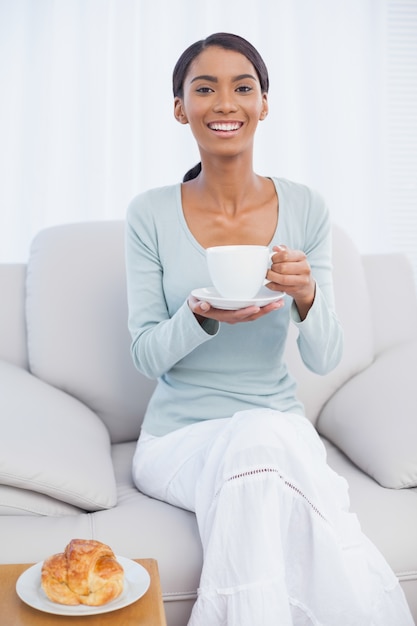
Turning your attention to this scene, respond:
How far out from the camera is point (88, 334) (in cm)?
196

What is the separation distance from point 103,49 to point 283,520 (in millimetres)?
2044

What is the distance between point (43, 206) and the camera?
9.30 ft

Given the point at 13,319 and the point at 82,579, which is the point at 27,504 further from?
the point at 13,319

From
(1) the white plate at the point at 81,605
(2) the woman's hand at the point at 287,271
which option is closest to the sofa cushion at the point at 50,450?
(1) the white plate at the point at 81,605

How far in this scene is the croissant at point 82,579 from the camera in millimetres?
1030

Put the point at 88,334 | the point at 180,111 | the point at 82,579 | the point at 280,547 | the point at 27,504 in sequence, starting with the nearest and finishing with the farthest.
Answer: the point at 82,579 → the point at 280,547 → the point at 27,504 → the point at 180,111 → the point at 88,334

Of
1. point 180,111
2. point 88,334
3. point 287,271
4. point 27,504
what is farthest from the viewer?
point 88,334

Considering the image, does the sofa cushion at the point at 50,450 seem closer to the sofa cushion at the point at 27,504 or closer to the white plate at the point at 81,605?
the sofa cushion at the point at 27,504

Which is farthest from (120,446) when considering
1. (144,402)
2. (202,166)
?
(202,166)

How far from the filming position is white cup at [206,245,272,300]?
1317mm

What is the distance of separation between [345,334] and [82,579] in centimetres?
116

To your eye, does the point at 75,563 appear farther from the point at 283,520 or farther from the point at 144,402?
the point at 144,402

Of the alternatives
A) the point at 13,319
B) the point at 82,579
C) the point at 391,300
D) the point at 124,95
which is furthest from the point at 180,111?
the point at 124,95

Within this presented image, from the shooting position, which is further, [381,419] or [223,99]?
[381,419]
